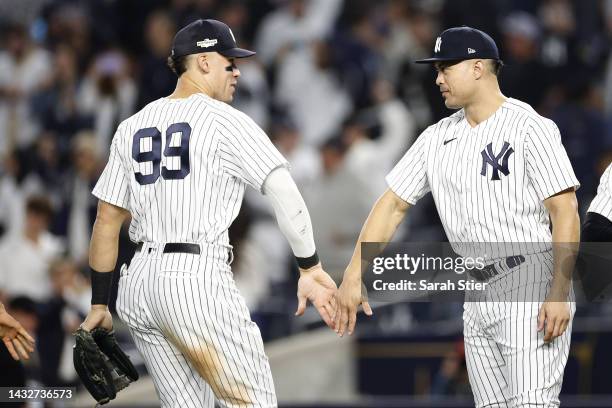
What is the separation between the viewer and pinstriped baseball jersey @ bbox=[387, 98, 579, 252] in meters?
6.04

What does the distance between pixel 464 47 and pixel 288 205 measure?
1094mm

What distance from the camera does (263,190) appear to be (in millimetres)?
6094

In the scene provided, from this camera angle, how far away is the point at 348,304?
6398 millimetres

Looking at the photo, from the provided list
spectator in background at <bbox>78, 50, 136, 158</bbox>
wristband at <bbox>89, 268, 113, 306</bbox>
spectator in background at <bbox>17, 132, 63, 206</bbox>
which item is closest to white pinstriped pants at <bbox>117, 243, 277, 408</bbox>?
wristband at <bbox>89, 268, 113, 306</bbox>

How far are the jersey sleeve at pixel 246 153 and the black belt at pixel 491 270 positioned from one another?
1025mm

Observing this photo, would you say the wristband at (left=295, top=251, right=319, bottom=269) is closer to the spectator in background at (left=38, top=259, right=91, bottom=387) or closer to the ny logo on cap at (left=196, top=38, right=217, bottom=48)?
the ny logo on cap at (left=196, top=38, right=217, bottom=48)

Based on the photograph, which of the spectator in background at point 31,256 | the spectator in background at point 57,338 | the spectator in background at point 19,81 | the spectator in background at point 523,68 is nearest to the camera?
the spectator in background at point 57,338

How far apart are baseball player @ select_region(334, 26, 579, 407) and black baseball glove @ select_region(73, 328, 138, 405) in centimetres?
105

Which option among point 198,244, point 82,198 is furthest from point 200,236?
point 82,198

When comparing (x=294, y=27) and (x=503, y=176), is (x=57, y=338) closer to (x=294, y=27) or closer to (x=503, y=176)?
(x=503, y=176)

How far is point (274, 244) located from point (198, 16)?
2.83m

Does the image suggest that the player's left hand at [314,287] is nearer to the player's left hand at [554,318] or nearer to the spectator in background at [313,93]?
the player's left hand at [554,318]

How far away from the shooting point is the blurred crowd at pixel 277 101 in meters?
10.7

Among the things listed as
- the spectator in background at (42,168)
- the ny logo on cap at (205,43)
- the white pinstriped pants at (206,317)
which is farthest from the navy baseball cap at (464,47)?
the spectator in background at (42,168)
